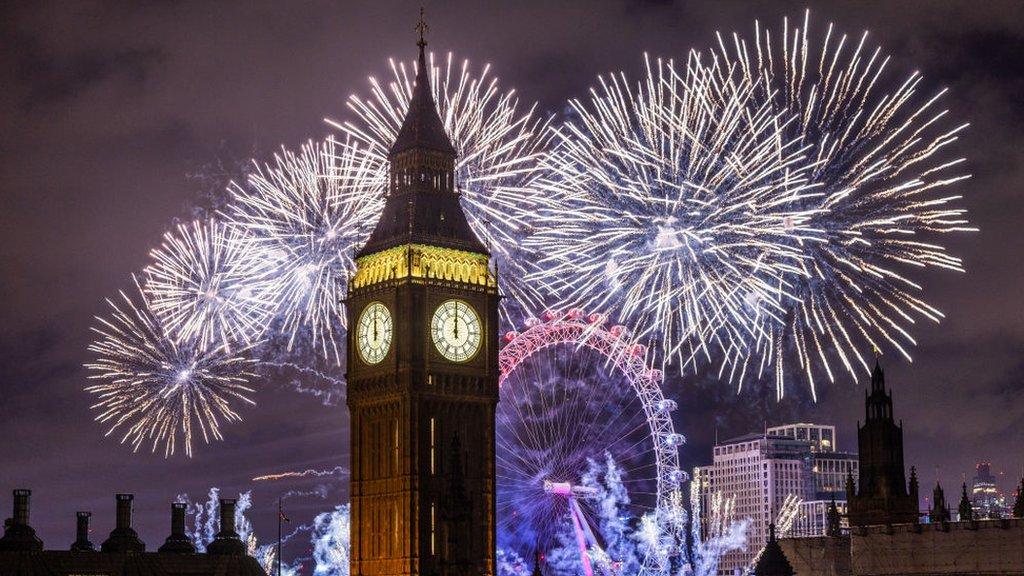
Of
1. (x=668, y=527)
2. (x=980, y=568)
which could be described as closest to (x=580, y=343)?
(x=668, y=527)

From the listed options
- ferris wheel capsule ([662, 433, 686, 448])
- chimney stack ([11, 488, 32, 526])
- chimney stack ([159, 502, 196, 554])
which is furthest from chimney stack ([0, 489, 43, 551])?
ferris wheel capsule ([662, 433, 686, 448])

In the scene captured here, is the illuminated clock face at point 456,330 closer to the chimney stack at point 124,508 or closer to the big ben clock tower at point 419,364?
the big ben clock tower at point 419,364

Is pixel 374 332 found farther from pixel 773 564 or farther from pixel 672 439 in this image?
pixel 672 439

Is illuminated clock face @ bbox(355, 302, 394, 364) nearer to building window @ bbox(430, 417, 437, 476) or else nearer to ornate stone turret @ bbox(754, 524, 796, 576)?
building window @ bbox(430, 417, 437, 476)

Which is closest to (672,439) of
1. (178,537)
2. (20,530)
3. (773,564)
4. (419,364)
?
(773,564)

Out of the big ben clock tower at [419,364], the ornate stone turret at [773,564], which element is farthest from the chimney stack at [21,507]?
the ornate stone turret at [773,564]
